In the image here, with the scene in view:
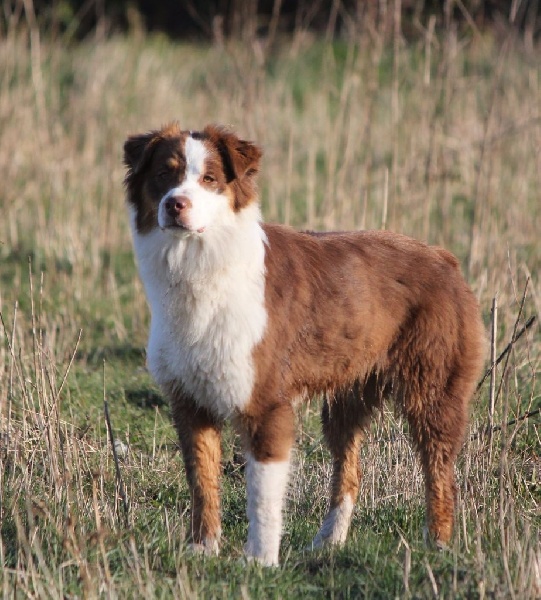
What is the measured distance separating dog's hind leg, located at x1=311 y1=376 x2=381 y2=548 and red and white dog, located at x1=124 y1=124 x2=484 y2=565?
0.02 meters

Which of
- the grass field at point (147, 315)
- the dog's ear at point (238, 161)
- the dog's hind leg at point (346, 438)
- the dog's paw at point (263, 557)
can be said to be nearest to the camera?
the grass field at point (147, 315)

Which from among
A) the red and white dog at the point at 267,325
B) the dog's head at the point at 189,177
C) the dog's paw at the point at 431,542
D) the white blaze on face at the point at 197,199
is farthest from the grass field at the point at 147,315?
the white blaze on face at the point at 197,199

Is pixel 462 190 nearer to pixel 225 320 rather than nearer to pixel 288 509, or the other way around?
pixel 288 509

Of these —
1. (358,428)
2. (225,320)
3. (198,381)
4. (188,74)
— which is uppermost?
(188,74)

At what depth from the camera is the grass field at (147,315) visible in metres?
3.93

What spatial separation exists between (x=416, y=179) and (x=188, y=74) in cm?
565

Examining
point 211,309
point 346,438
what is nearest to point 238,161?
point 211,309

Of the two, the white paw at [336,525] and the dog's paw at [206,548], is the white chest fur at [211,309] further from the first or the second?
the white paw at [336,525]

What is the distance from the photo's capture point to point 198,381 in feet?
13.7

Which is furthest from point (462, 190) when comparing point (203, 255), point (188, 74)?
point (203, 255)

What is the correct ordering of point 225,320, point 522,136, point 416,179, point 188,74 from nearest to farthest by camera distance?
point 225,320 → point 416,179 → point 522,136 → point 188,74

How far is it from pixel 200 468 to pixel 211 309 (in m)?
0.70

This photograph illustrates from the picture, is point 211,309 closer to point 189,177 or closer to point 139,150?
point 189,177

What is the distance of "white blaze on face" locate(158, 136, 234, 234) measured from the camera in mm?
3990
